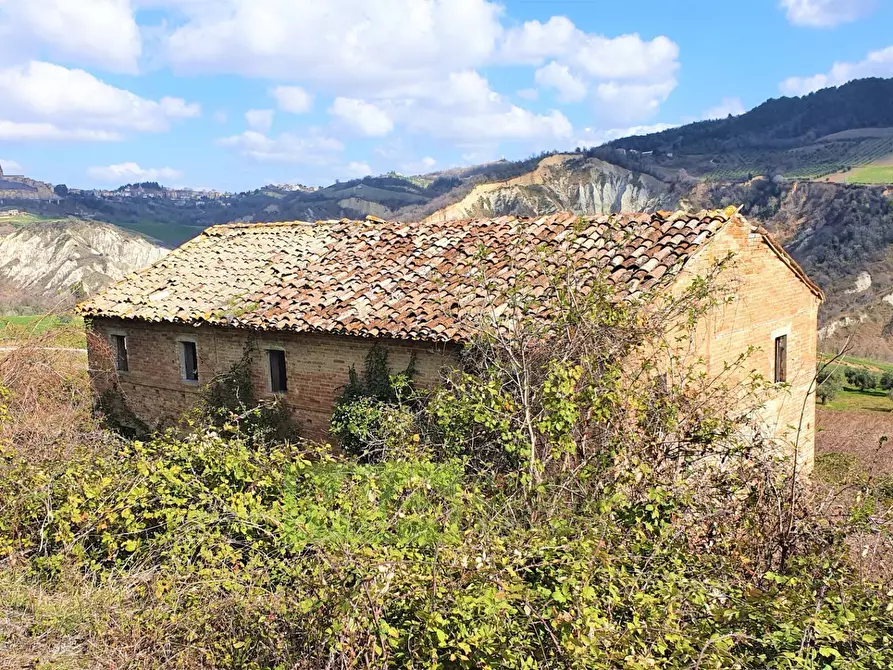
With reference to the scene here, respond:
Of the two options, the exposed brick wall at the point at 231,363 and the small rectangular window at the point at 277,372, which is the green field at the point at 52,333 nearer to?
the exposed brick wall at the point at 231,363

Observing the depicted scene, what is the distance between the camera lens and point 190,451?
707 centimetres

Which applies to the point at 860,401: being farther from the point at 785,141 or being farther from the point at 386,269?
the point at 785,141

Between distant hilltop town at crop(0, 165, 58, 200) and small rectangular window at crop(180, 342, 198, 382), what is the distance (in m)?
115

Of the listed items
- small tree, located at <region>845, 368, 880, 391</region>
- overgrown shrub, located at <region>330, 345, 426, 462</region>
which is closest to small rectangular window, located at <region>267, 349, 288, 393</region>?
overgrown shrub, located at <region>330, 345, 426, 462</region>

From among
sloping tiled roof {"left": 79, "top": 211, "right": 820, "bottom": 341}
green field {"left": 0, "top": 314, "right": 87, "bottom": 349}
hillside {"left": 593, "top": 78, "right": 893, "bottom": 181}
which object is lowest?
green field {"left": 0, "top": 314, "right": 87, "bottom": 349}

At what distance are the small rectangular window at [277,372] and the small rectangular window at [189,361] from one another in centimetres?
223

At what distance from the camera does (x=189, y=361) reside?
14141 millimetres

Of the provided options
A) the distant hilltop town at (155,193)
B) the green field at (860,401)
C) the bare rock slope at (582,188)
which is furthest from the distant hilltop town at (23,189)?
the green field at (860,401)

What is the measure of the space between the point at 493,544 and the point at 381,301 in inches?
296

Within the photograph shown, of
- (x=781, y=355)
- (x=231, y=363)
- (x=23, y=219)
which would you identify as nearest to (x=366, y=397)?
(x=231, y=363)

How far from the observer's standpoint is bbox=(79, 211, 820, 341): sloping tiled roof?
10633 millimetres

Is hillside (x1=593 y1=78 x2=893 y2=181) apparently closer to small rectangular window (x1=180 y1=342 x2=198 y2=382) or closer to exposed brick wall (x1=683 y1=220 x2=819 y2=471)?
exposed brick wall (x1=683 y1=220 x2=819 y2=471)

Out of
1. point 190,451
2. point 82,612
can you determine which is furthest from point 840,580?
point 190,451

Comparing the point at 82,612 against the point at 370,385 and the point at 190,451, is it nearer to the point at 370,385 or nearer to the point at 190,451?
the point at 190,451
